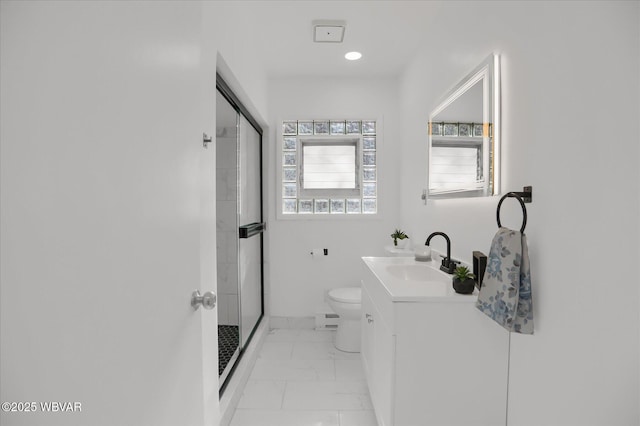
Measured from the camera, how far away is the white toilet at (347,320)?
9.16 feet

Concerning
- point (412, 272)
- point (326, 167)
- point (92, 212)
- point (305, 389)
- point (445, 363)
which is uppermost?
point (326, 167)

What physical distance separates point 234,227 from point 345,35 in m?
1.70

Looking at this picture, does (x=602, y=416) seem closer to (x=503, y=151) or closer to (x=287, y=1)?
(x=503, y=151)

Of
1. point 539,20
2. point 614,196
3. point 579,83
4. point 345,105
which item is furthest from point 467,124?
point 345,105

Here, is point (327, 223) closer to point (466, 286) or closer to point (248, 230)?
point (248, 230)

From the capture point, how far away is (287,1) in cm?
218

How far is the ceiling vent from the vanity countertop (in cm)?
169

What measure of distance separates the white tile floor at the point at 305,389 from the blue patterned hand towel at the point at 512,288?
112 centimetres

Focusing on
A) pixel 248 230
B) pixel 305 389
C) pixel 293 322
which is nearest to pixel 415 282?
pixel 305 389

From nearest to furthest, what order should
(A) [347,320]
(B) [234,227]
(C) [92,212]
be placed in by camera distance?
1. (C) [92,212]
2. (B) [234,227]
3. (A) [347,320]

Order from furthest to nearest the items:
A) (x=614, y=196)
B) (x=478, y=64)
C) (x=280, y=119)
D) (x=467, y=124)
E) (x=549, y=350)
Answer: (x=280, y=119), (x=467, y=124), (x=478, y=64), (x=549, y=350), (x=614, y=196)

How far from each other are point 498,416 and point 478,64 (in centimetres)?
165

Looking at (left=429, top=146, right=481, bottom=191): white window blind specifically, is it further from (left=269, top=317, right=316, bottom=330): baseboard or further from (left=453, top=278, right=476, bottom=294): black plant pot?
(left=269, top=317, right=316, bottom=330): baseboard

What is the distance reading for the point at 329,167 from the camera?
3467 mm
